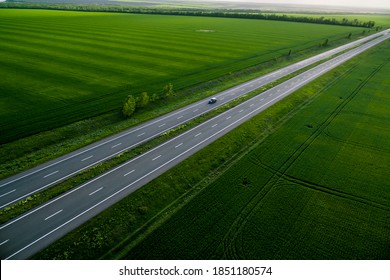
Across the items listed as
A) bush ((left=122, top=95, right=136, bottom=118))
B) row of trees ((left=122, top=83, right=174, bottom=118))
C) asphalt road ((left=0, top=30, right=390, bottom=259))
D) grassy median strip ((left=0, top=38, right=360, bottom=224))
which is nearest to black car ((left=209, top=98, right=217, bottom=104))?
grassy median strip ((left=0, top=38, right=360, bottom=224))

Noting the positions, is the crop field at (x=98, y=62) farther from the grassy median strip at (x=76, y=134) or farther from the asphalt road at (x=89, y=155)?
the asphalt road at (x=89, y=155)

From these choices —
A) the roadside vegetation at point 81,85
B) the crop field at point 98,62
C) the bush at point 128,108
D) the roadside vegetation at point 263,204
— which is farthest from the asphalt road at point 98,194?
the crop field at point 98,62

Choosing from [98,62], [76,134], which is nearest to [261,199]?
[76,134]

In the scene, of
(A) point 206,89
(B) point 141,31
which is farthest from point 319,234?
(B) point 141,31

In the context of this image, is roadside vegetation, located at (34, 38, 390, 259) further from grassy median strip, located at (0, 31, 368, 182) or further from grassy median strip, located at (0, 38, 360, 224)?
grassy median strip, located at (0, 31, 368, 182)

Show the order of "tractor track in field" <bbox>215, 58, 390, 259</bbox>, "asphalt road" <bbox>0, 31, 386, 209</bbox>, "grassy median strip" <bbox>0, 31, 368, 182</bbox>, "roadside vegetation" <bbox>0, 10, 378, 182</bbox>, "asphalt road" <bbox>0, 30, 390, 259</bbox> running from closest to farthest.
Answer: "asphalt road" <bbox>0, 30, 390, 259</bbox>
"tractor track in field" <bbox>215, 58, 390, 259</bbox>
"asphalt road" <bbox>0, 31, 386, 209</bbox>
"grassy median strip" <bbox>0, 31, 368, 182</bbox>
"roadside vegetation" <bbox>0, 10, 378, 182</bbox>
